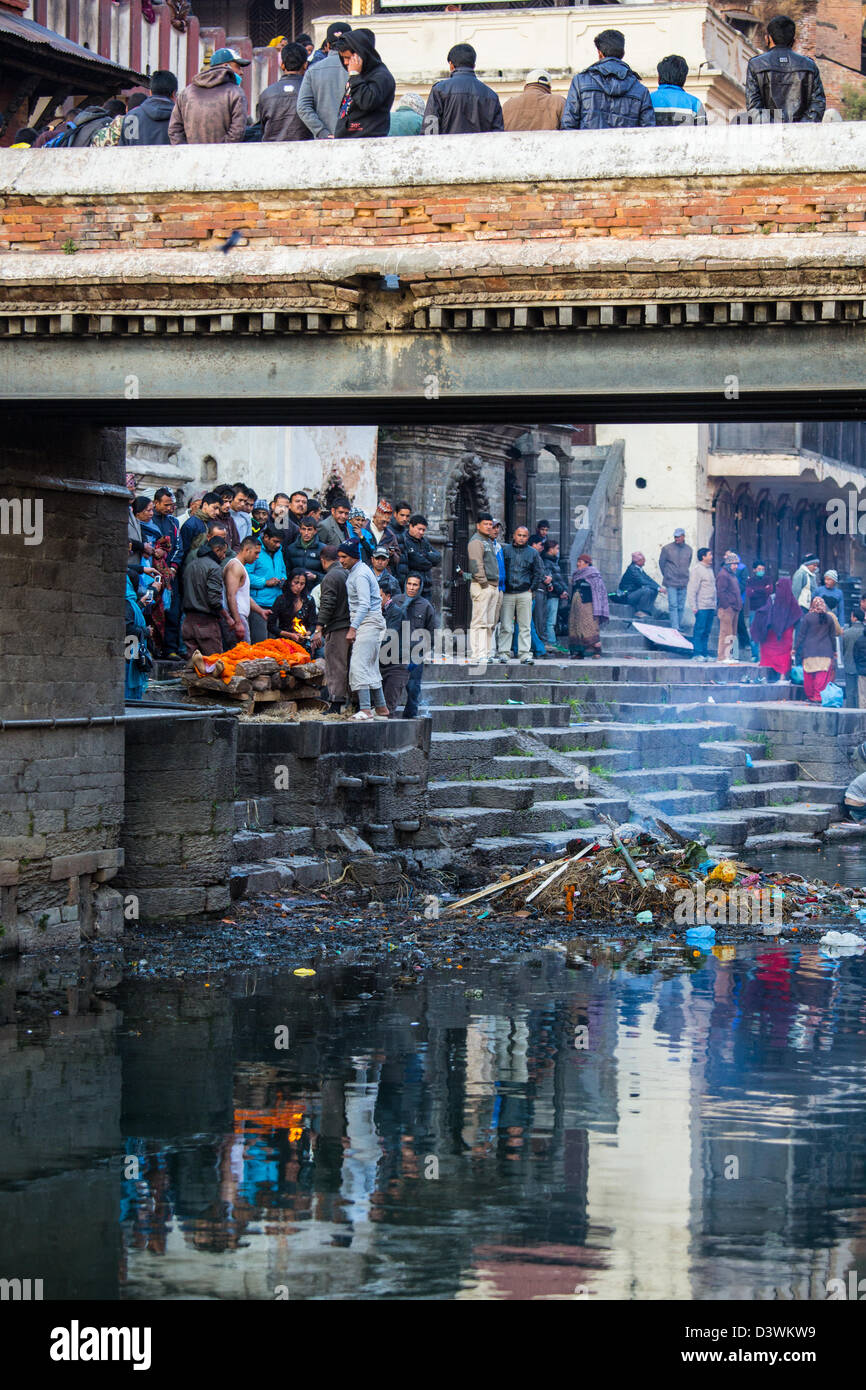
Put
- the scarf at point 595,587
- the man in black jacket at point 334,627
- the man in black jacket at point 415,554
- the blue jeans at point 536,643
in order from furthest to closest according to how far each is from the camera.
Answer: the scarf at point 595,587
the blue jeans at point 536,643
the man in black jacket at point 415,554
the man in black jacket at point 334,627

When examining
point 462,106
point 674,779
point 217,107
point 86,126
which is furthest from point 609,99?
point 674,779

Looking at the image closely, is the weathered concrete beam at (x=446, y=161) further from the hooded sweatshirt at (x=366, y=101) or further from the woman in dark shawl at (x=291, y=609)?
the woman in dark shawl at (x=291, y=609)

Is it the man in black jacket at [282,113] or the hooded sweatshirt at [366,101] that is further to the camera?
the man in black jacket at [282,113]

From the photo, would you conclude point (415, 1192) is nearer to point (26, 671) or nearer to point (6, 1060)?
point (6, 1060)

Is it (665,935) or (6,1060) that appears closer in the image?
(6,1060)

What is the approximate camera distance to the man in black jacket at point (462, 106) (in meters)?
11.7

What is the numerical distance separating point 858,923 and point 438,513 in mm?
12834

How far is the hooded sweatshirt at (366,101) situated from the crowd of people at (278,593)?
192 inches

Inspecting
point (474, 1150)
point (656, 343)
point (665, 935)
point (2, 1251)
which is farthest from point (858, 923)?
point (2, 1251)

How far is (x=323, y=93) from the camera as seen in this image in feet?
39.3

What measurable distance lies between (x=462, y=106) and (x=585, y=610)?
45.9 ft

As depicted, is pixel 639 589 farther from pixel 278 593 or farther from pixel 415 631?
pixel 278 593

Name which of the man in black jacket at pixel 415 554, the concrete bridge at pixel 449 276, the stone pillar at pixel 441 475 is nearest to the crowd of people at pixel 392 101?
the concrete bridge at pixel 449 276

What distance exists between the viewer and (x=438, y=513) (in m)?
26.3
